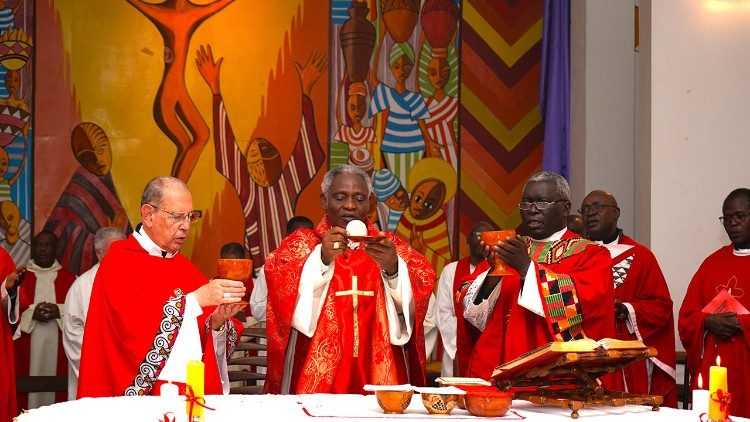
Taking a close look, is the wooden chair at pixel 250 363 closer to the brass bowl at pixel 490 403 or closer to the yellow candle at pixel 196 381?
the brass bowl at pixel 490 403

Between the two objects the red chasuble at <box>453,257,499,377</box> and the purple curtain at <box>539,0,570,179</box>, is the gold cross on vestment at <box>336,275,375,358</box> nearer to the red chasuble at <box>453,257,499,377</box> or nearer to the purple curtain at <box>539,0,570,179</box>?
the red chasuble at <box>453,257,499,377</box>

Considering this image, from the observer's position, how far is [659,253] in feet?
28.3

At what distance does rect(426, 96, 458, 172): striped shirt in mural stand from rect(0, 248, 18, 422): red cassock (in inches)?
210

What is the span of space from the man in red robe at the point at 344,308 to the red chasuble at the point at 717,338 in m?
2.09

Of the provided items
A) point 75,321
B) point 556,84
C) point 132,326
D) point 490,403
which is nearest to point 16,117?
point 75,321

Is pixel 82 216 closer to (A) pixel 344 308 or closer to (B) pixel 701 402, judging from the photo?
(A) pixel 344 308

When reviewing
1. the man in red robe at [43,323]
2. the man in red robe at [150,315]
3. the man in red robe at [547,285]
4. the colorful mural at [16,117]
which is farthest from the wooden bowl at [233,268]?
the colorful mural at [16,117]

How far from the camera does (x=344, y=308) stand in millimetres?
6195

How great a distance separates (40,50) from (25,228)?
1.87 m

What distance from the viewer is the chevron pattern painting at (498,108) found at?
1225 centimetres

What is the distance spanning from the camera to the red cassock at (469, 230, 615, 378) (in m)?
5.58

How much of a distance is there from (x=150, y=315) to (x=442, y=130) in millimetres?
6931

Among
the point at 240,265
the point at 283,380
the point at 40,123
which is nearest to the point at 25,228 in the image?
the point at 40,123

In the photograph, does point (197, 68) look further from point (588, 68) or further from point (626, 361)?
point (626, 361)
